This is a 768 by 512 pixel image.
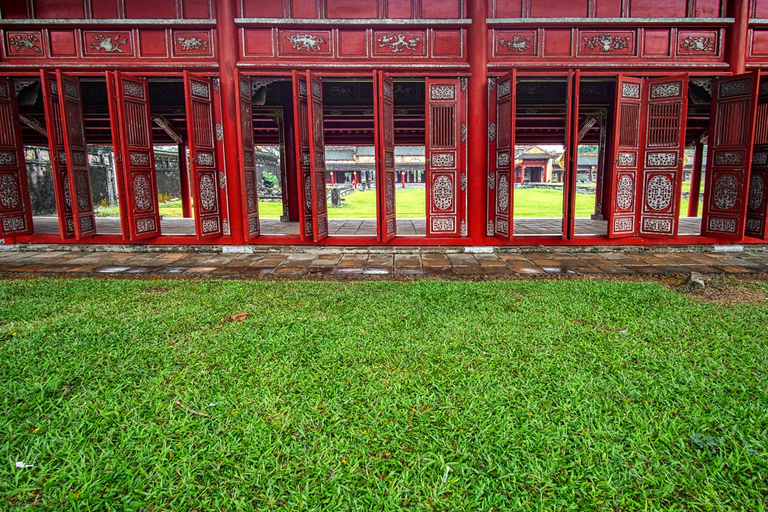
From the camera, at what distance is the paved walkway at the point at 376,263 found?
5273 mm

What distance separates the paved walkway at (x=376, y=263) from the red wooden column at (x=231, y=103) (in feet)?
2.04

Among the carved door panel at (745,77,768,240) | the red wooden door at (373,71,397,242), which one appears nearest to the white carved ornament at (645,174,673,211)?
the carved door panel at (745,77,768,240)

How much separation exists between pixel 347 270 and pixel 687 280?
3768 millimetres

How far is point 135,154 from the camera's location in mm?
6250

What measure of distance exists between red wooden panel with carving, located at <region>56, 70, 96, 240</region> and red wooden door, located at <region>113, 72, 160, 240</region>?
2.29 ft

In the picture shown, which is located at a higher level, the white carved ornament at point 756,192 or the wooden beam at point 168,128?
the wooden beam at point 168,128

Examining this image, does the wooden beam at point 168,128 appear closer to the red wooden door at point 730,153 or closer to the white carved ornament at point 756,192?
the red wooden door at point 730,153

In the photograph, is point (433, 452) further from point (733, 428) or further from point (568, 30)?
point (568, 30)

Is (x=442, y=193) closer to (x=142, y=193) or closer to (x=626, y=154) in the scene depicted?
(x=626, y=154)

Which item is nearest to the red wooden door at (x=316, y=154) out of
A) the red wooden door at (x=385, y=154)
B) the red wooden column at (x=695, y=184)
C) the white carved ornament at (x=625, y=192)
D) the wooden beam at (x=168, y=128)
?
the red wooden door at (x=385, y=154)

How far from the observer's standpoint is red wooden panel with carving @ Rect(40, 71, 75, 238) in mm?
6074

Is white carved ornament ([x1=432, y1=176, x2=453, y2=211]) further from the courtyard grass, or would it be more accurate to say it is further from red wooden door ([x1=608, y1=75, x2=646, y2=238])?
the courtyard grass

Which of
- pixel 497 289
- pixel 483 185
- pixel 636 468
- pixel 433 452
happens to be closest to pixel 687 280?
pixel 497 289

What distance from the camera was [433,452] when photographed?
1.90 metres
